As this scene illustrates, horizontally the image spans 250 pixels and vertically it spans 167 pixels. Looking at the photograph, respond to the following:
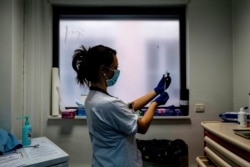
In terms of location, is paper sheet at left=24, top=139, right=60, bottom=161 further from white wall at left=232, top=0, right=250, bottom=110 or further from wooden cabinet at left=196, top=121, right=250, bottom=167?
white wall at left=232, top=0, right=250, bottom=110

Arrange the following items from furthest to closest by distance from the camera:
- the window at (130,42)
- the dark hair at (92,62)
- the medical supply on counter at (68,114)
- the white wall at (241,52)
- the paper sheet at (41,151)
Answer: the window at (130,42)
the medical supply on counter at (68,114)
the white wall at (241,52)
the paper sheet at (41,151)
the dark hair at (92,62)

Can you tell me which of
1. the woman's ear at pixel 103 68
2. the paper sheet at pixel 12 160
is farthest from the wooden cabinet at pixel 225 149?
the paper sheet at pixel 12 160

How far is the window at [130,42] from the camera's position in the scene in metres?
2.76

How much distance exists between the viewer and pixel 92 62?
1473 mm

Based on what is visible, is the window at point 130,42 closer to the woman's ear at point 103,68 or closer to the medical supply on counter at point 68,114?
the medical supply on counter at point 68,114

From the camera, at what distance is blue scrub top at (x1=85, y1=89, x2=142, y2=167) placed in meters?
1.41

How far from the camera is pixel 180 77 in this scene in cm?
276

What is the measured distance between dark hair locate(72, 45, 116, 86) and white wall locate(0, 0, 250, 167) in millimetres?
1180

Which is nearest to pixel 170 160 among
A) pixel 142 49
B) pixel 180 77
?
pixel 180 77

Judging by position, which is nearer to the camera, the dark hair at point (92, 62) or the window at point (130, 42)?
the dark hair at point (92, 62)

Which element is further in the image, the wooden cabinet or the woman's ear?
the woman's ear

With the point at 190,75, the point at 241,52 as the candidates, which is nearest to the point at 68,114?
the point at 190,75

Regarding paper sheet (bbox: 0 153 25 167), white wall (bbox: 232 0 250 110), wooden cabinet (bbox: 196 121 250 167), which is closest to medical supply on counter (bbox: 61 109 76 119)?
paper sheet (bbox: 0 153 25 167)

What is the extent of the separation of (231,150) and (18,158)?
1.31 meters
